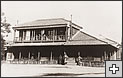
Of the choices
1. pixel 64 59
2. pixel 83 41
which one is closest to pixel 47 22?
pixel 64 59

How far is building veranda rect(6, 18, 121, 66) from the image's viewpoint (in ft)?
92.2

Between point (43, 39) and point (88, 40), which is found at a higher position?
point (88, 40)

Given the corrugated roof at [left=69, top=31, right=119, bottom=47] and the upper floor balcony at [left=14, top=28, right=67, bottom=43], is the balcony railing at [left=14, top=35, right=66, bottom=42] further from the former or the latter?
the corrugated roof at [left=69, top=31, right=119, bottom=47]

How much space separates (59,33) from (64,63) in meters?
4.37

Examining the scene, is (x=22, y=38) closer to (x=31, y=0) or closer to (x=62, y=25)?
(x=62, y=25)

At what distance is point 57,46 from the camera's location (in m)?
30.1

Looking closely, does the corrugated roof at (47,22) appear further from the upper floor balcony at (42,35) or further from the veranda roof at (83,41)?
the veranda roof at (83,41)

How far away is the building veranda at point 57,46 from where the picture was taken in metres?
28.1

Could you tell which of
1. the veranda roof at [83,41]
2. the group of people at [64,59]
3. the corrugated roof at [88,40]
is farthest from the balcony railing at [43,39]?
the group of people at [64,59]

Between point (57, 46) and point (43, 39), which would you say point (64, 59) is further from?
point (43, 39)

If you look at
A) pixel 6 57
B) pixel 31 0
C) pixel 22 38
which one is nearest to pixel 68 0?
pixel 31 0

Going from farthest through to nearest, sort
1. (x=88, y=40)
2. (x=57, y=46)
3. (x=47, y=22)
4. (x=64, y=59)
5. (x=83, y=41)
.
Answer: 1. (x=47, y=22)
2. (x=57, y=46)
3. (x=64, y=59)
4. (x=83, y=41)
5. (x=88, y=40)

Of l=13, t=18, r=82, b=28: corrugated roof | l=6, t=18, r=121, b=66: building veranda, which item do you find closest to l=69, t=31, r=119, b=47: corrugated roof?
l=6, t=18, r=121, b=66: building veranda

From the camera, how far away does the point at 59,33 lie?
32.0 meters
